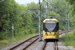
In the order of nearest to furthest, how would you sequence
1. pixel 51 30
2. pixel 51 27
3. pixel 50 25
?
pixel 51 30 → pixel 51 27 → pixel 50 25

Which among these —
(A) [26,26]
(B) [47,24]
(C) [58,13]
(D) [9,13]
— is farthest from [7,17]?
(C) [58,13]

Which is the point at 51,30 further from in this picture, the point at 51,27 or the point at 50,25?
the point at 50,25

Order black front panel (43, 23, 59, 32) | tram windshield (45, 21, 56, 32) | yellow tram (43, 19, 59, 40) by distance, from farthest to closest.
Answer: tram windshield (45, 21, 56, 32) < black front panel (43, 23, 59, 32) < yellow tram (43, 19, 59, 40)

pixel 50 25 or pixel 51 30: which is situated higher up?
pixel 50 25

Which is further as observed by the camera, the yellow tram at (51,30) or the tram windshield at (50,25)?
the tram windshield at (50,25)

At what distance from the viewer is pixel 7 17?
29.0 meters

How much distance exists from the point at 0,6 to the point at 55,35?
35.7 feet

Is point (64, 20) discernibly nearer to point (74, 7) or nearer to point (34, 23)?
point (34, 23)

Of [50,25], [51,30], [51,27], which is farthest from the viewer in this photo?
[50,25]

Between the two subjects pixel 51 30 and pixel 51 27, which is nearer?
pixel 51 30

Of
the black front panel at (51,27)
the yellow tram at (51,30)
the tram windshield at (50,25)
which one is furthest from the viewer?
the tram windshield at (50,25)

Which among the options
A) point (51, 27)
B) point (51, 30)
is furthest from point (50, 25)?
point (51, 30)

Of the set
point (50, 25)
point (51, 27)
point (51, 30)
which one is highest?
point (50, 25)

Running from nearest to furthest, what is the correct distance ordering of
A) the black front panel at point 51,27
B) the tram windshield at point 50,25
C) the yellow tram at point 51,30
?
1. the yellow tram at point 51,30
2. the black front panel at point 51,27
3. the tram windshield at point 50,25
